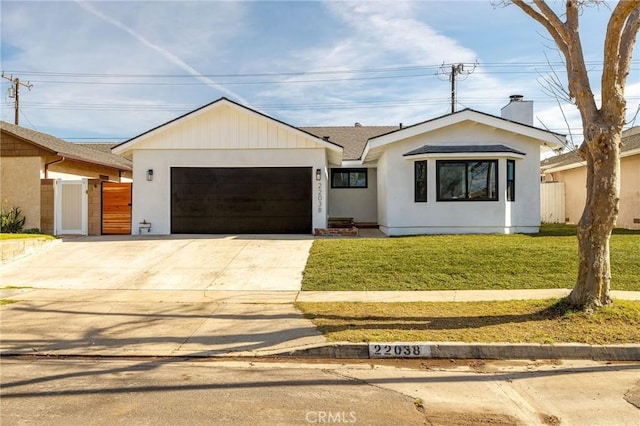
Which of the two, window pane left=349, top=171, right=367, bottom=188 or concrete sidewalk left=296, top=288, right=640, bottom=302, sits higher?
window pane left=349, top=171, right=367, bottom=188

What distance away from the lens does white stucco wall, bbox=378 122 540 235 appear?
1412cm

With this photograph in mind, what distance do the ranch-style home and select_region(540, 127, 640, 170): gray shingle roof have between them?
2542 millimetres

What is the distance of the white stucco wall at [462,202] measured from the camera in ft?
46.3

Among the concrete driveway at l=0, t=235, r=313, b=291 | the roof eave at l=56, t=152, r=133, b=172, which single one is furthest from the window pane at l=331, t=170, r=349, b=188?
the roof eave at l=56, t=152, r=133, b=172

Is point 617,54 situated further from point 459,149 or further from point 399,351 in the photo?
point 459,149

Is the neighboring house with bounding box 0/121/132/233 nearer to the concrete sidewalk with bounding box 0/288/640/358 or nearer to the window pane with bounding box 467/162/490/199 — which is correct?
the concrete sidewalk with bounding box 0/288/640/358

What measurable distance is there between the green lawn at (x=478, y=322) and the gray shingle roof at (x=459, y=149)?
7488 mm

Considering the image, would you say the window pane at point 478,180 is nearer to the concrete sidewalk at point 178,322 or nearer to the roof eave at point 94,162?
the concrete sidewalk at point 178,322

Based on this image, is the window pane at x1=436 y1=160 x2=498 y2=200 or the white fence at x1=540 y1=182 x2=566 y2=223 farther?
the white fence at x1=540 y1=182 x2=566 y2=223

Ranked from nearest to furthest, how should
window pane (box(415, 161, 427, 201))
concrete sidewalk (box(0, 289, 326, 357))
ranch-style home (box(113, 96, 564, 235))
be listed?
1. concrete sidewalk (box(0, 289, 326, 357))
2. ranch-style home (box(113, 96, 564, 235))
3. window pane (box(415, 161, 427, 201))

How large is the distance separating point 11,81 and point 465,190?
35.3 metres

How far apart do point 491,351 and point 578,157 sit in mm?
11857

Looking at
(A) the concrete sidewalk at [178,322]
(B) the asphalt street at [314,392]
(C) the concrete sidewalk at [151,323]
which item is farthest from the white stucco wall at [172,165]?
(B) the asphalt street at [314,392]

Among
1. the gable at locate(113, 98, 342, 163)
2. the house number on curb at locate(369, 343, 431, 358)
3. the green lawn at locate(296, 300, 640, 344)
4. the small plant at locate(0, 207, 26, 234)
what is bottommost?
the house number on curb at locate(369, 343, 431, 358)
